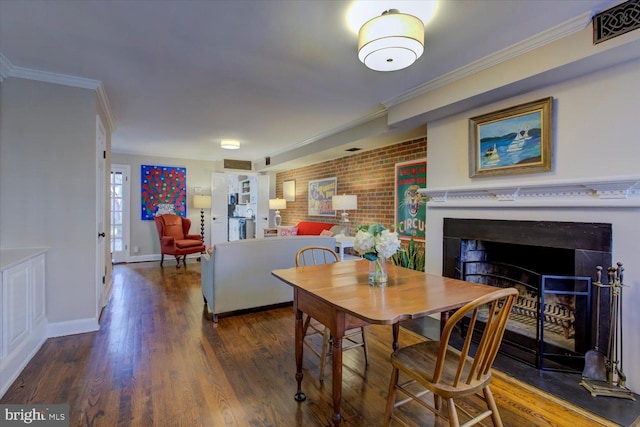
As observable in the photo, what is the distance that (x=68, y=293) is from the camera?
2812 millimetres

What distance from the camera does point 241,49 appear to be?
2.26 meters

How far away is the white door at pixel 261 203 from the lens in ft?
23.3

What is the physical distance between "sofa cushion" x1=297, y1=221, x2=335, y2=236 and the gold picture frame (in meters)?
3.18

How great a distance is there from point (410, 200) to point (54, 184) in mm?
3888

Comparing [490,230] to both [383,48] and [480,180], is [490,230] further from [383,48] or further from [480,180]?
[383,48]

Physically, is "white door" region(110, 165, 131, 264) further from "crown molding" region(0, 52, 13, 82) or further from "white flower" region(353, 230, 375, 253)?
"white flower" region(353, 230, 375, 253)

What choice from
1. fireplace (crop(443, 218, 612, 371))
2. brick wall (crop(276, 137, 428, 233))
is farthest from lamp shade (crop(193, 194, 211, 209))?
fireplace (crop(443, 218, 612, 371))

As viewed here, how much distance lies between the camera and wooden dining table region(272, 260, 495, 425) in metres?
1.36

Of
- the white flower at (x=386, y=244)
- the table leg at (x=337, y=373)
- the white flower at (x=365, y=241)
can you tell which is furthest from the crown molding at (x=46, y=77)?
the table leg at (x=337, y=373)

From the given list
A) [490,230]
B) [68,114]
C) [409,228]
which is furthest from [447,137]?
[68,114]

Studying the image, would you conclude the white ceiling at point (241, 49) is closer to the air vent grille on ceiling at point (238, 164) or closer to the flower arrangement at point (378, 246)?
the flower arrangement at point (378, 246)

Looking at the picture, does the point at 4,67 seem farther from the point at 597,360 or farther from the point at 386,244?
the point at 597,360

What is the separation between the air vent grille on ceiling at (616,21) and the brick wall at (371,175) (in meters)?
2.04

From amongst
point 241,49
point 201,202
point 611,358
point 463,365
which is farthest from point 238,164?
point 611,358
